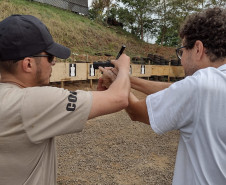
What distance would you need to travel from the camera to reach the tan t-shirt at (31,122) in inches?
40.1

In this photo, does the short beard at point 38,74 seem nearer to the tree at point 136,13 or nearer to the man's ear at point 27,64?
the man's ear at point 27,64

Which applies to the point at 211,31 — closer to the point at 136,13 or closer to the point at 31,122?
the point at 31,122

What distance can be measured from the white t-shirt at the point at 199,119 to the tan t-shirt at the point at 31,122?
0.39 m

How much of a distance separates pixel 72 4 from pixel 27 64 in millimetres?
19866

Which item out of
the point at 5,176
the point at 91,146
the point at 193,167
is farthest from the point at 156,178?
the point at 5,176

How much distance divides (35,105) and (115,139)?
4043mm

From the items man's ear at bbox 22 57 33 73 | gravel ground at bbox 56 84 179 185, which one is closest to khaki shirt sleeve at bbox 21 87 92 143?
man's ear at bbox 22 57 33 73

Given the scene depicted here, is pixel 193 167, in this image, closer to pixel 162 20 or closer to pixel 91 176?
pixel 91 176

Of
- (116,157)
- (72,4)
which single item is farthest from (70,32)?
(116,157)

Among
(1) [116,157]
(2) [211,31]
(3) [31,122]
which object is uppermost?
(2) [211,31]

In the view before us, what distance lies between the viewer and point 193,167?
3.68 ft

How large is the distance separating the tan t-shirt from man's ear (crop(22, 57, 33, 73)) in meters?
0.11

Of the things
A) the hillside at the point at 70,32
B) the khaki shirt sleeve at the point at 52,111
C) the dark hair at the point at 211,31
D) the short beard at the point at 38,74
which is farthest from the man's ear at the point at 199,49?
the hillside at the point at 70,32

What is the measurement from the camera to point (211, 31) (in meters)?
1.20
